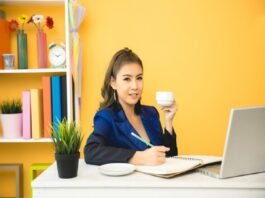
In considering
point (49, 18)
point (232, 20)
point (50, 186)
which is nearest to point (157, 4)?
point (232, 20)

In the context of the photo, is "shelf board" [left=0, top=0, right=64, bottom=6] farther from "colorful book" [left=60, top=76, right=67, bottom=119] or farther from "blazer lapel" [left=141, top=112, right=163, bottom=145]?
"blazer lapel" [left=141, top=112, right=163, bottom=145]

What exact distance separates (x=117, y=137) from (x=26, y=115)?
94cm

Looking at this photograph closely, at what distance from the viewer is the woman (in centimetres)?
160

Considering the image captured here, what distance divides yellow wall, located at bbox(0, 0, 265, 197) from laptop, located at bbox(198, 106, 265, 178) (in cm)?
140

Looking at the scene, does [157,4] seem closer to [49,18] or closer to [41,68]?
[49,18]

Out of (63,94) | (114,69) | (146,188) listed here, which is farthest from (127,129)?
(63,94)

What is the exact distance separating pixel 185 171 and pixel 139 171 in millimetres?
152

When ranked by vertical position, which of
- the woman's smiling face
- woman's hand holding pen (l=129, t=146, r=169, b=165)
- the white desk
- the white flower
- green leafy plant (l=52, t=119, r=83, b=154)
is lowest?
the white desk

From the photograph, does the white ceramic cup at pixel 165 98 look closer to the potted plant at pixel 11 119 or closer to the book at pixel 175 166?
the book at pixel 175 166

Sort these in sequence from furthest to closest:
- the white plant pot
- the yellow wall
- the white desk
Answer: the yellow wall → the white plant pot → the white desk

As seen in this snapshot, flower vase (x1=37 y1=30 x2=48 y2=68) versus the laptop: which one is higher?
flower vase (x1=37 y1=30 x2=48 y2=68)

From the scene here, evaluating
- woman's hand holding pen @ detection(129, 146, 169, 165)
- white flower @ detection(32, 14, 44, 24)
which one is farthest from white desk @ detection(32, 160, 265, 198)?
white flower @ detection(32, 14, 44, 24)

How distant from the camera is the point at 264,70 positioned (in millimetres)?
2541

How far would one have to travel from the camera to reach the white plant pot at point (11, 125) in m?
2.30
